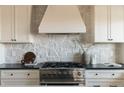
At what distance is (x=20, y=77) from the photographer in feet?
11.7

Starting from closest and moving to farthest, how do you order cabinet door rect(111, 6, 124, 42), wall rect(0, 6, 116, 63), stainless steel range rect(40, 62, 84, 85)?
stainless steel range rect(40, 62, 84, 85) → cabinet door rect(111, 6, 124, 42) → wall rect(0, 6, 116, 63)

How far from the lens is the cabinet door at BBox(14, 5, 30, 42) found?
3771 mm

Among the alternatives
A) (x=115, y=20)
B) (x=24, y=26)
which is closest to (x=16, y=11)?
(x=24, y=26)

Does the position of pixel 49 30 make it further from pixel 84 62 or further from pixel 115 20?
pixel 115 20

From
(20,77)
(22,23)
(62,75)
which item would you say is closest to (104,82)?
(62,75)

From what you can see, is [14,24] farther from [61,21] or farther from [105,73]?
[105,73]

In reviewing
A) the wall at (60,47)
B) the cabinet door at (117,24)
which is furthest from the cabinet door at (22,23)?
the cabinet door at (117,24)

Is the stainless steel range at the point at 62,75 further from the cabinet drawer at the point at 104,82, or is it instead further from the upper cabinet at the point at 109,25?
the upper cabinet at the point at 109,25

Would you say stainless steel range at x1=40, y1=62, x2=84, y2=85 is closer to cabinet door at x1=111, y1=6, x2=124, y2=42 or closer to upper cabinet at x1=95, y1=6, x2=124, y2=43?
upper cabinet at x1=95, y1=6, x2=124, y2=43

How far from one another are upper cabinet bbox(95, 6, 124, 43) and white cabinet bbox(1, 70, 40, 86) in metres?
1.26

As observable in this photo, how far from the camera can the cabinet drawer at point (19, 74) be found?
353 cm

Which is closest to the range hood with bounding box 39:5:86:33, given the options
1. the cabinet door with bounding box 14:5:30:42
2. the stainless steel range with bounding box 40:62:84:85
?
the cabinet door with bounding box 14:5:30:42

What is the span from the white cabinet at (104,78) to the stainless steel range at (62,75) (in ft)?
0.46

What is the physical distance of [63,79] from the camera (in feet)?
11.5
